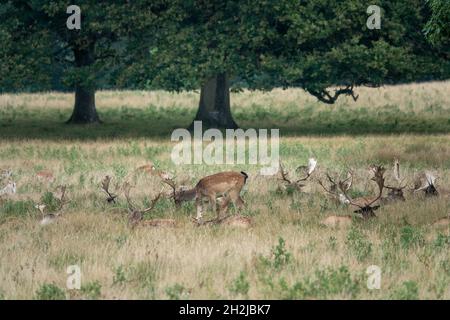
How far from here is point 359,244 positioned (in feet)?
37.4

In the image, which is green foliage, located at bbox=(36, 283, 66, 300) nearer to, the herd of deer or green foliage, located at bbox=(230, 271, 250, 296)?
green foliage, located at bbox=(230, 271, 250, 296)

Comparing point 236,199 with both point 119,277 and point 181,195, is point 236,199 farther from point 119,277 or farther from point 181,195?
point 119,277

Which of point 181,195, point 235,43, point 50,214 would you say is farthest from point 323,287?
point 235,43

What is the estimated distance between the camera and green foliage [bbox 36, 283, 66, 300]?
905 centimetres

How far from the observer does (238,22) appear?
31.2m

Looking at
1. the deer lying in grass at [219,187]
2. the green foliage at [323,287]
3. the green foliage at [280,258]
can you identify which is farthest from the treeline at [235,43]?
the green foliage at [323,287]

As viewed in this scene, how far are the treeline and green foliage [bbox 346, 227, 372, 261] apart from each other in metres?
17.6

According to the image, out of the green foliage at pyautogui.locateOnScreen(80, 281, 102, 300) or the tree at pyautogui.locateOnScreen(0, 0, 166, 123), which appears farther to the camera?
the tree at pyautogui.locateOnScreen(0, 0, 166, 123)

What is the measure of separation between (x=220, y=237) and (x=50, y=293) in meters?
3.35

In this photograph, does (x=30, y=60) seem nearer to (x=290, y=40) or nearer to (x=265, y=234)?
(x=290, y=40)

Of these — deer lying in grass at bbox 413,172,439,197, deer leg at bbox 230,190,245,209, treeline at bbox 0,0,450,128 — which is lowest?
deer leg at bbox 230,190,245,209

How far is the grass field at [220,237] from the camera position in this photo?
31.1ft

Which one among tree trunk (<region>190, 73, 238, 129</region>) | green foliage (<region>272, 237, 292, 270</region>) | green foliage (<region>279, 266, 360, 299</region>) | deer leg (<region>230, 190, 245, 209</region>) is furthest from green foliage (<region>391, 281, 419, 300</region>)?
tree trunk (<region>190, 73, 238, 129</region>)
